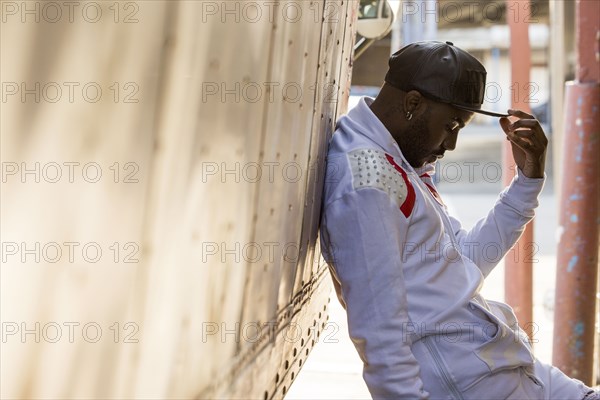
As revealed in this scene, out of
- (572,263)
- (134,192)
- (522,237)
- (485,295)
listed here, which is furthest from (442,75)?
(485,295)

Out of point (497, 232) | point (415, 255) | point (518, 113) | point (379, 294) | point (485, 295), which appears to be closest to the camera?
point (379, 294)

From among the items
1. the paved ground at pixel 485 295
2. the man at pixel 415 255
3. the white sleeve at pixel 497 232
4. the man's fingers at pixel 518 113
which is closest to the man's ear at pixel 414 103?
the man at pixel 415 255

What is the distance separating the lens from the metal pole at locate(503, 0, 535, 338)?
5590mm

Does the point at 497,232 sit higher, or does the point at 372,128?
the point at 372,128

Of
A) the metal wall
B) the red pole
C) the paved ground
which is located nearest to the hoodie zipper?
the metal wall

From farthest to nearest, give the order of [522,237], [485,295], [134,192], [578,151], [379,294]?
[485,295] → [522,237] → [578,151] → [379,294] → [134,192]

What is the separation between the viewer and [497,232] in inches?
105

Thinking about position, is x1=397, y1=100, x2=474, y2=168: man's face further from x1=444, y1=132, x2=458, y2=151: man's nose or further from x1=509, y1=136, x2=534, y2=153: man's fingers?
x1=509, y1=136, x2=534, y2=153: man's fingers

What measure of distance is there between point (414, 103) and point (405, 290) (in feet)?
1.81

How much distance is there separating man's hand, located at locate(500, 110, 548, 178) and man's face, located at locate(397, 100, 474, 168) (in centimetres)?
23

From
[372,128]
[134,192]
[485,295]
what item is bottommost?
[485,295]

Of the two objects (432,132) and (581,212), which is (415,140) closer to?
(432,132)

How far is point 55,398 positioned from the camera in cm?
101

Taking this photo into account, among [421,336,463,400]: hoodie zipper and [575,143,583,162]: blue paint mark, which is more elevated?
[575,143,583,162]: blue paint mark
